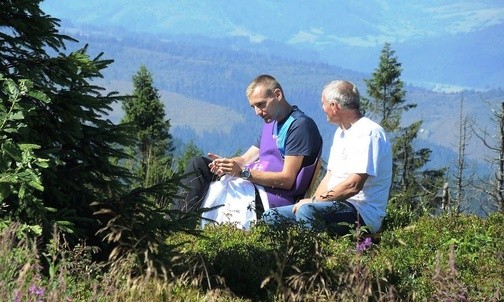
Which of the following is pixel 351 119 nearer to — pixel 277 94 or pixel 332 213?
pixel 332 213

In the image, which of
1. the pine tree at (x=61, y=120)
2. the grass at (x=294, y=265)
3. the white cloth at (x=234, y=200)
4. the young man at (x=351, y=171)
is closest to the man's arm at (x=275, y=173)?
the white cloth at (x=234, y=200)

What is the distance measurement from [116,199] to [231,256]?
3.67 ft

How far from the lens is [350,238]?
7.80 m

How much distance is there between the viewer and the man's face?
28.8 feet

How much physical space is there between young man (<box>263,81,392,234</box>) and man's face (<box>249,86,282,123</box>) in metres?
0.88

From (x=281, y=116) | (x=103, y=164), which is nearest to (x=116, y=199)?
(x=103, y=164)

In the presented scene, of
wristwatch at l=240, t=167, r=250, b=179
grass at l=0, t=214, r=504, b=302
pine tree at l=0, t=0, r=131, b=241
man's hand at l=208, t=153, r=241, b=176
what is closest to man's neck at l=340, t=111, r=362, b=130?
grass at l=0, t=214, r=504, b=302

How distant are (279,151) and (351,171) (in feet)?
4.54

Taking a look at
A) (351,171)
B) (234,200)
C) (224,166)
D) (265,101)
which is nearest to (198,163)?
(224,166)

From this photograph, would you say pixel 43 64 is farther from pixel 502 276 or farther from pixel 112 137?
pixel 502 276

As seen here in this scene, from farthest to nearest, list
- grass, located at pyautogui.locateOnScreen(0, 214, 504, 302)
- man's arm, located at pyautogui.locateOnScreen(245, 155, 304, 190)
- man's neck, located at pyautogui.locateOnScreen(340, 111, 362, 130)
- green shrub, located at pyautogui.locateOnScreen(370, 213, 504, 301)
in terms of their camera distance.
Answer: man's arm, located at pyautogui.locateOnScreen(245, 155, 304, 190) < man's neck, located at pyautogui.locateOnScreen(340, 111, 362, 130) < green shrub, located at pyautogui.locateOnScreen(370, 213, 504, 301) < grass, located at pyautogui.locateOnScreen(0, 214, 504, 302)

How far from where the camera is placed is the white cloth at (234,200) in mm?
8844

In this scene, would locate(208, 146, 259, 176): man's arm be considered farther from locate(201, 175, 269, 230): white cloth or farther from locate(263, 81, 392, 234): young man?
locate(263, 81, 392, 234): young man

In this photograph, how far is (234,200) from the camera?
9.00 metres
